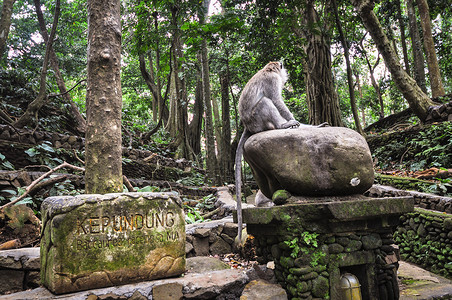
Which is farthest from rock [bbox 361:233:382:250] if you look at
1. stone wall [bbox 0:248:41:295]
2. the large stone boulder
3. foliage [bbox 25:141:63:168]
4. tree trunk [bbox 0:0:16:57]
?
tree trunk [bbox 0:0:16:57]

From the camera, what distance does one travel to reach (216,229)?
4535 millimetres

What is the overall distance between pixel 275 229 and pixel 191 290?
89 cm

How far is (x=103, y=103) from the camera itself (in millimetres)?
3092

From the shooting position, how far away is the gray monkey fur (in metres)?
3.38

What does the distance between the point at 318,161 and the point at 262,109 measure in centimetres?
90

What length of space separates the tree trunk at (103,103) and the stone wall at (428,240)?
447 cm

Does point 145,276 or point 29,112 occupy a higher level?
point 29,112

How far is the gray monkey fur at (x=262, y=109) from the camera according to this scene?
11.1 ft

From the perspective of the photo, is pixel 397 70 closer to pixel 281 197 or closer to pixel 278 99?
pixel 278 99

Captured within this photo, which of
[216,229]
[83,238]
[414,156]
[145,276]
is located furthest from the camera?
[414,156]

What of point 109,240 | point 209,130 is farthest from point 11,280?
point 209,130

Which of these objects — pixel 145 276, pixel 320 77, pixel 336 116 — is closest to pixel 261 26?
pixel 320 77

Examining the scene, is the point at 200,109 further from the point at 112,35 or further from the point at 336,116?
the point at 112,35

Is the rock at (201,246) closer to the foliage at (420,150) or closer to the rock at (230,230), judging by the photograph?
the rock at (230,230)
